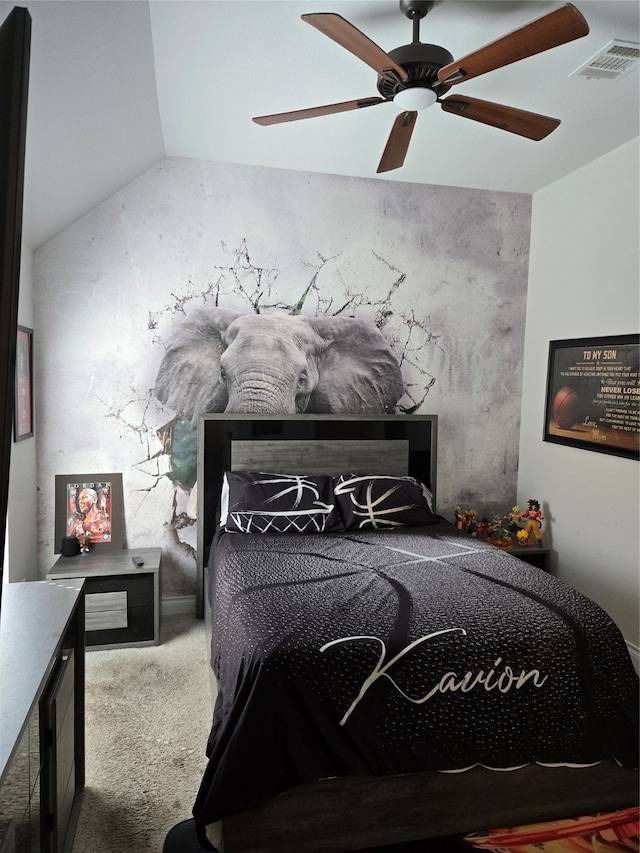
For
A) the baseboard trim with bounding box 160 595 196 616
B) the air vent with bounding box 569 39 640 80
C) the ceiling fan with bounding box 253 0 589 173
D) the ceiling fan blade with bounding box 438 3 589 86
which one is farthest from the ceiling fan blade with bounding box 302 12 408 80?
the baseboard trim with bounding box 160 595 196 616

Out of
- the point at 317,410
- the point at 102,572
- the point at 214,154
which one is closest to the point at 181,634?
the point at 102,572

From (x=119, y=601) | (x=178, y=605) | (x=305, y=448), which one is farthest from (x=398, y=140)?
(x=178, y=605)

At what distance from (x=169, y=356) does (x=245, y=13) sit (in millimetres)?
1891

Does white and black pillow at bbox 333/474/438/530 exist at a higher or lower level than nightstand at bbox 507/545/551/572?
higher

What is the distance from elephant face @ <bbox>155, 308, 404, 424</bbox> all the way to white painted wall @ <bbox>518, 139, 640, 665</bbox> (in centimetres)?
103

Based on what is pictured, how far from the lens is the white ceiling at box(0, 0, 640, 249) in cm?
201

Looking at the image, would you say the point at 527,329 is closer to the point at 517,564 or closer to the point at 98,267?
the point at 517,564

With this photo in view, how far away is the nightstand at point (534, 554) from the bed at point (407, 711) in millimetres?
1272

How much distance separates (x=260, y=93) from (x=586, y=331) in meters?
2.17

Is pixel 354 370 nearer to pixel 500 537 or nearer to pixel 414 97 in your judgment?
pixel 500 537

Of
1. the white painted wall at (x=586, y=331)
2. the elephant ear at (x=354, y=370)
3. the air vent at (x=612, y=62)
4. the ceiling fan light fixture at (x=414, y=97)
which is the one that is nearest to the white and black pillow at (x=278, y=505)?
the elephant ear at (x=354, y=370)

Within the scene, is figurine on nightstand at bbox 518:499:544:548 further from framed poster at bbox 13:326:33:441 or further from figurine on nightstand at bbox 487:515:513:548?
framed poster at bbox 13:326:33:441

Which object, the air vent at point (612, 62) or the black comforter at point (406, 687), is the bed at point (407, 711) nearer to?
the black comforter at point (406, 687)

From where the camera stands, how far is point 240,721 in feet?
5.80
